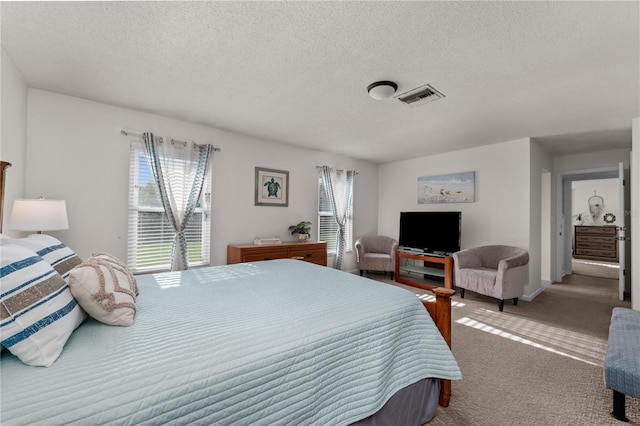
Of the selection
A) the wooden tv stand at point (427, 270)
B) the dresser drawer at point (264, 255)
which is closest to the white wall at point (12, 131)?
the dresser drawer at point (264, 255)

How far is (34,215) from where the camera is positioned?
2180 mm

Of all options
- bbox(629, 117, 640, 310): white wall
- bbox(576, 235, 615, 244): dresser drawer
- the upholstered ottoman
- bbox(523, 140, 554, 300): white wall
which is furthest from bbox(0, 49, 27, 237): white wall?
bbox(576, 235, 615, 244): dresser drawer

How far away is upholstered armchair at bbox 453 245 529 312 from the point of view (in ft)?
11.7

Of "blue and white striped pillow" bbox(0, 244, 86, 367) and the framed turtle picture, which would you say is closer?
"blue and white striped pillow" bbox(0, 244, 86, 367)

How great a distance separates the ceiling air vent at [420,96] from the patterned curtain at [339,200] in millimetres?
2486

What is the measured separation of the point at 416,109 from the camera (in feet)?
10.1

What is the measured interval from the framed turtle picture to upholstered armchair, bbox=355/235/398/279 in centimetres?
178

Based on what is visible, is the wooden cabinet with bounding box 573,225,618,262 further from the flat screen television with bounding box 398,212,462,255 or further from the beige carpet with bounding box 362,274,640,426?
the flat screen television with bounding box 398,212,462,255

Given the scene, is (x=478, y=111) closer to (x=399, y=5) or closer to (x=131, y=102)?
(x=399, y=5)

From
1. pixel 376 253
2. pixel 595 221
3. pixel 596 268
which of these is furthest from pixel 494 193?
pixel 595 221

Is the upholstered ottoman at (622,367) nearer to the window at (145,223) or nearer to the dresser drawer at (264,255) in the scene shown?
the dresser drawer at (264,255)

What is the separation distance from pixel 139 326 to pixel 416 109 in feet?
10.4

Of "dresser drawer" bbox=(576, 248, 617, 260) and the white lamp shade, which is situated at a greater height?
the white lamp shade

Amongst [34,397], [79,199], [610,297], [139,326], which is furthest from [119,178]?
[610,297]
